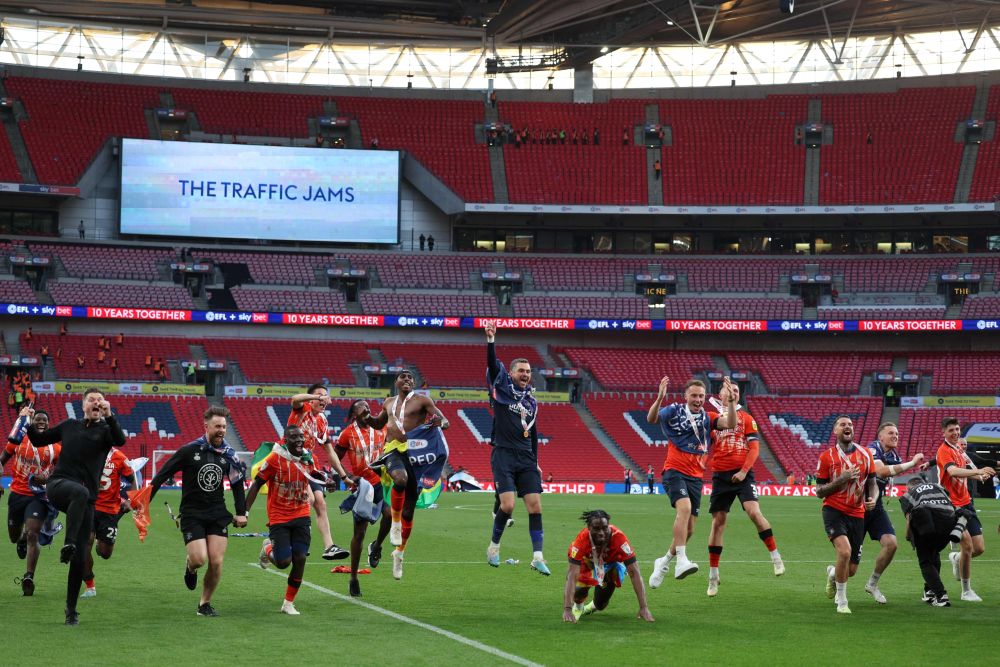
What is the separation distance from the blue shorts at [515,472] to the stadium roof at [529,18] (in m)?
49.0

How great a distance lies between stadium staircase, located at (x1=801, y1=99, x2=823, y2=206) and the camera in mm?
69875

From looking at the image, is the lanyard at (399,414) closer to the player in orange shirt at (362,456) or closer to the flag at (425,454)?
the flag at (425,454)

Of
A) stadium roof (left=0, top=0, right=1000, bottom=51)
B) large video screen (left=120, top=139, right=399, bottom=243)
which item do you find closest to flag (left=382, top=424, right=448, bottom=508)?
stadium roof (left=0, top=0, right=1000, bottom=51)

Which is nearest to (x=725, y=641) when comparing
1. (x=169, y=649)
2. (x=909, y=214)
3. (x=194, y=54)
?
(x=169, y=649)

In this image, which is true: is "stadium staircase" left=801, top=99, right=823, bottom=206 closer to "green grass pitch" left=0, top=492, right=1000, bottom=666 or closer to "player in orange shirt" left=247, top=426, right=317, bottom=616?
"green grass pitch" left=0, top=492, right=1000, bottom=666

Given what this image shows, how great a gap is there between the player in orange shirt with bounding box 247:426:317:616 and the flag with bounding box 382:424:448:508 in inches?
85.9

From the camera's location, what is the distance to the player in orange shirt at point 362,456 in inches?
629

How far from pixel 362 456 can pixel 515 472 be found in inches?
129

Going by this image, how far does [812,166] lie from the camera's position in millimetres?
71188

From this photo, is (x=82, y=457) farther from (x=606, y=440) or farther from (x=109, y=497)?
(x=606, y=440)

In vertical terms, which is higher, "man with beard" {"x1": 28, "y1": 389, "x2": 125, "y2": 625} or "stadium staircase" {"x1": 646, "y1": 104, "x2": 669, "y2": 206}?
"stadium staircase" {"x1": 646, "y1": 104, "x2": 669, "y2": 206}

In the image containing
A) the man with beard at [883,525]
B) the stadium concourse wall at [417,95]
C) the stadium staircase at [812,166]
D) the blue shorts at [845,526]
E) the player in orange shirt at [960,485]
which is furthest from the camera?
the stadium staircase at [812,166]

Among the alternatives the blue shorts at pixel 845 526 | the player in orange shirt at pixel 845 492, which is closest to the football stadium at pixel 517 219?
the blue shorts at pixel 845 526

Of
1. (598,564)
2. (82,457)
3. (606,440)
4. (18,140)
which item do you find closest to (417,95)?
(18,140)
